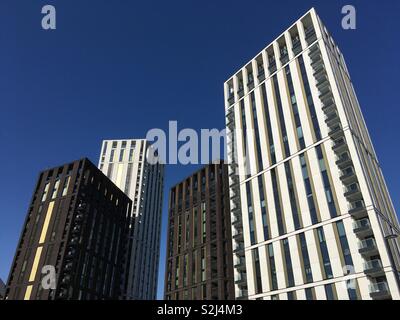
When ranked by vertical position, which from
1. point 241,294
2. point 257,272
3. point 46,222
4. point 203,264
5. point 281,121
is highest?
point 281,121

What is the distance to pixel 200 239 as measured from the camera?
92688 millimetres

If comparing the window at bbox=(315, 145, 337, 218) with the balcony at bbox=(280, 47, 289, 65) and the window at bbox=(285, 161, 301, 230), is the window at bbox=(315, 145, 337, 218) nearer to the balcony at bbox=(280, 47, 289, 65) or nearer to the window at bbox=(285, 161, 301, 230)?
the window at bbox=(285, 161, 301, 230)

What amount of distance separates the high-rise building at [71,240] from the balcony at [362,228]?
2554 inches

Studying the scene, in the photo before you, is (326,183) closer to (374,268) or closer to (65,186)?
(374,268)

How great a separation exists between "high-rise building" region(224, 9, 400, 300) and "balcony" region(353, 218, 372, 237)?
13cm

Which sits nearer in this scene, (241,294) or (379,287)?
(379,287)

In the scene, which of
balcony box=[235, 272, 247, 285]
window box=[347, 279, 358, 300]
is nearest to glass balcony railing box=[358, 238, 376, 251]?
window box=[347, 279, 358, 300]

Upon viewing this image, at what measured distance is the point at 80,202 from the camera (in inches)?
3787

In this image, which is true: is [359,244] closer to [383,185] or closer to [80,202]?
[383,185]

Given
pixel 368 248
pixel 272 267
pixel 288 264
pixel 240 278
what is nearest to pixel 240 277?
pixel 240 278

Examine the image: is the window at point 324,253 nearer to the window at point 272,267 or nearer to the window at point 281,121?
the window at point 272,267

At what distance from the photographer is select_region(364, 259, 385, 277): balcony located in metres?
43.9

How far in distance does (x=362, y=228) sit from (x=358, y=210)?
9.00ft
